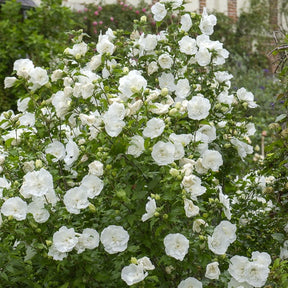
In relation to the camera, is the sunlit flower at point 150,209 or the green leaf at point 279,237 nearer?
the sunlit flower at point 150,209

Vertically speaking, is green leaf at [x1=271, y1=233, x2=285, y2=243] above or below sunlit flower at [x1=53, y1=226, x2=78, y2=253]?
below

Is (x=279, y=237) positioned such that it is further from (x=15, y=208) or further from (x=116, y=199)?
(x=15, y=208)

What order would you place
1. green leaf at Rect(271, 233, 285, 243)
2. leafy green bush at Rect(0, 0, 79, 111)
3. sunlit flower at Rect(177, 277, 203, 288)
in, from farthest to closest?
leafy green bush at Rect(0, 0, 79, 111), green leaf at Rect(271, 233, 285, 243), sunlit flower at Rect(177, 277, 203, 288)

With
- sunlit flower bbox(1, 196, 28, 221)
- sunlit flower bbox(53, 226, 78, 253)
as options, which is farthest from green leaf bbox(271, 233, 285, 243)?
sunlit flower bbox(1, 196, 28, 221)

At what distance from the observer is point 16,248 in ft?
8.30

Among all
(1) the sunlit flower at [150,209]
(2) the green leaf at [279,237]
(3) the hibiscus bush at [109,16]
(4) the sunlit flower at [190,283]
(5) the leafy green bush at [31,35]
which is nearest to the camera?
(1) the sunlit flower at [150,209]

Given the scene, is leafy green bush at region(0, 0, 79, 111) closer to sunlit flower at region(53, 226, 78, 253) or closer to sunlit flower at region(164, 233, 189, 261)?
sunlit flower at region(53, 226, 78, 253)

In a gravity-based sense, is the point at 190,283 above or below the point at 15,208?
below

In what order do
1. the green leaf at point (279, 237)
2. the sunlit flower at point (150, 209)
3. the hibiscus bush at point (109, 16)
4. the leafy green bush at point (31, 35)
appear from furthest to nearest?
the hibiscus bush at point (109, 16) < the leafy green bush at point (31, 35) < the green leaf at point (279, 237) < the sunlit flower at point (150, 209)

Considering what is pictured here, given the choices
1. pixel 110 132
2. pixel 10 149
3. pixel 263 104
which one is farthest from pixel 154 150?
pixel 263 104

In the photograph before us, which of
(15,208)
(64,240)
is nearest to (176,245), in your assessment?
(64,240)

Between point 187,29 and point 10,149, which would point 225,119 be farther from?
point 10,149

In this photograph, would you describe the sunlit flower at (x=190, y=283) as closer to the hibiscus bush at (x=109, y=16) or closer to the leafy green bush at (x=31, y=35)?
the leafy green bush at (x=31, y=35)

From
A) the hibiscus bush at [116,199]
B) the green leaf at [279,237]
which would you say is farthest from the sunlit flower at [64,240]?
the green leaf at [279,237]
